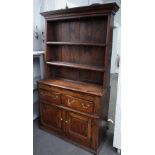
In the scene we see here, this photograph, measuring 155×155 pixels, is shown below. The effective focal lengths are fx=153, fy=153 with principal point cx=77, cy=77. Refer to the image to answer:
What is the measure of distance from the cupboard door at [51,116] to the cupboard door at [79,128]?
165 millimetres

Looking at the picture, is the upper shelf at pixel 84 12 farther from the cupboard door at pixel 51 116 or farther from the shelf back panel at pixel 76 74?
the cupboard door at pixel 51 116

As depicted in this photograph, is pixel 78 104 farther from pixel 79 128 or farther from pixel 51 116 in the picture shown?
pixel 51 116

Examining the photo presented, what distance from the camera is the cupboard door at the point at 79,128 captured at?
2045 millimetres

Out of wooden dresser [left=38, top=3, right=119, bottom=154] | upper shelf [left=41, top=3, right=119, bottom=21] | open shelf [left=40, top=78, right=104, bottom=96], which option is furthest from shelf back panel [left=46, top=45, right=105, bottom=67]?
upper shelf [left=41, top=3, right=119, bottom=21]

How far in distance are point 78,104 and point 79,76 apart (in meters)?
0.54

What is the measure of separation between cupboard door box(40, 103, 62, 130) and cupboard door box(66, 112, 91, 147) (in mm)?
165

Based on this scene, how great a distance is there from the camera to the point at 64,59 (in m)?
2.56

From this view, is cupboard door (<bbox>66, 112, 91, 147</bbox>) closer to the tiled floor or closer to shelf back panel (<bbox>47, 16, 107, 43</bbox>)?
the tiled floor

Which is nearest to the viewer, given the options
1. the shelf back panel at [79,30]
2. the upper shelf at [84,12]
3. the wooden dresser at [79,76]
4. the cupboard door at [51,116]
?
the upper shelf at [84,12]

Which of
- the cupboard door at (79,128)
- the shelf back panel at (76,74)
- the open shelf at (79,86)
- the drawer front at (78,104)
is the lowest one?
the cupboard door at (79,128)

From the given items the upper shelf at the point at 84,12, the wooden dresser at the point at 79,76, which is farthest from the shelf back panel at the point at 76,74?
the upper shelf at the point at 84,12
